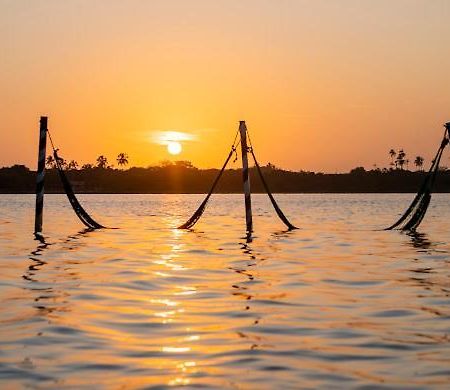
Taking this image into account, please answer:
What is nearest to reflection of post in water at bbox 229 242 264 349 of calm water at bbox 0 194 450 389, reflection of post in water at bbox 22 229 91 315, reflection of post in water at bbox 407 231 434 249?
calm water at bbox 0 194 450 389

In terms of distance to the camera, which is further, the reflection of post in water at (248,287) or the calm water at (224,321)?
the reflection of post in water at (248,287)

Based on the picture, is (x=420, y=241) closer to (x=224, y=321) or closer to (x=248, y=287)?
(x=248, y=287)

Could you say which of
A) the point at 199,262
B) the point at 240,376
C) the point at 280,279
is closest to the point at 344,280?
the point at 280,279

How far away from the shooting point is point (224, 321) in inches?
406

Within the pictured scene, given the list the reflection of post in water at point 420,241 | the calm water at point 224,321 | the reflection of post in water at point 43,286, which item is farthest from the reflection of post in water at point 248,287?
the reflection of post in water at point 420,241

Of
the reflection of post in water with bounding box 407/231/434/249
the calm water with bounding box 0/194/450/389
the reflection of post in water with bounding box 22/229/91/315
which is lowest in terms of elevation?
the reflection of post in water with bounding box 22/229/91/315

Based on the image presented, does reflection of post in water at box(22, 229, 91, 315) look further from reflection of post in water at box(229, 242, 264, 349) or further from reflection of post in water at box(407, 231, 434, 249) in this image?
reflection of post in water at box(407, 231, 434, 249)

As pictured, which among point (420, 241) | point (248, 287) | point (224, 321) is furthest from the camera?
point (420, 241)

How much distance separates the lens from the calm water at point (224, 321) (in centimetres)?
739

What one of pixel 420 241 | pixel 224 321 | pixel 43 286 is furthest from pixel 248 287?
pixel 420 241

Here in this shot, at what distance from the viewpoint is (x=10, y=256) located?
67.2 ft

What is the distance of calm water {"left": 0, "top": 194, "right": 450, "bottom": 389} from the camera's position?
739 centimetres

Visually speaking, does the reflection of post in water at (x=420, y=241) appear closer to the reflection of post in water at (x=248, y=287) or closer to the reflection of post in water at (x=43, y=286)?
the reflection of post in water at (x=248, y=287)

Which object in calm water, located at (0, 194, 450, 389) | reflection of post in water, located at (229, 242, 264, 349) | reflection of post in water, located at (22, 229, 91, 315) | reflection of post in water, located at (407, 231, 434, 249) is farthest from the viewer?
reflection of post in water, located at (407, 231, 434, 249)
